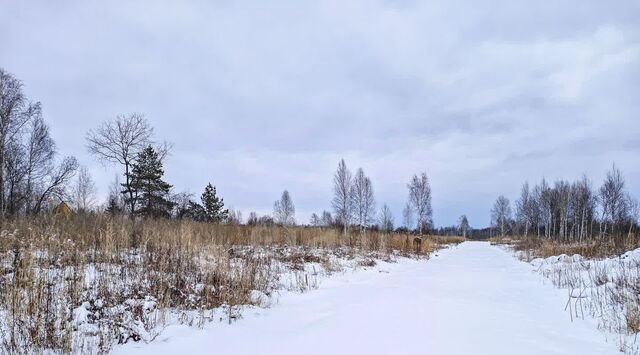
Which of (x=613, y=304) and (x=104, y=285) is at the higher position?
(x=104, y=285)

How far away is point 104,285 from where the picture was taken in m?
5.36

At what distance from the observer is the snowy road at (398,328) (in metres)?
4.23

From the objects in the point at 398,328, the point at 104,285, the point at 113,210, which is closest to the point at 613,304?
the point at 398,328

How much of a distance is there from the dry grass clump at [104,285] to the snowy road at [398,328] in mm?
423

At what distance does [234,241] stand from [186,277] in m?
6.48

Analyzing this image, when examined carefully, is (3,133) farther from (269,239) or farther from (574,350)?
(574,350)

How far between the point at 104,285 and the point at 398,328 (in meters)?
4.11

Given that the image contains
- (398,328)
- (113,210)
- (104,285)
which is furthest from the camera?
(113,210)

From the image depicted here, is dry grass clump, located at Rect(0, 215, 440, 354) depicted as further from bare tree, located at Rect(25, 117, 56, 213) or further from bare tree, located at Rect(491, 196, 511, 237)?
bare tree, located at Rect(491, 196, 511, 237)

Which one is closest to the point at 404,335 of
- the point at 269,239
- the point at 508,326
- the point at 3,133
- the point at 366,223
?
the point at 508,326

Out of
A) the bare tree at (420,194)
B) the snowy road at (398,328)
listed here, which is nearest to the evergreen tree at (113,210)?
the snowy road at (398,328)

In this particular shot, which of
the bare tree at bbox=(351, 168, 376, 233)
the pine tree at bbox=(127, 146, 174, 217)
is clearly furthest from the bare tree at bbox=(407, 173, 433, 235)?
the pine tree at bbox=(127, 146, 174, 217)

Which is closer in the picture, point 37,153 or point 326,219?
point 37,153

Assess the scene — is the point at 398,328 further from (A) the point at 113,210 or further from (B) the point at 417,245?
(B) the point at 417,245
